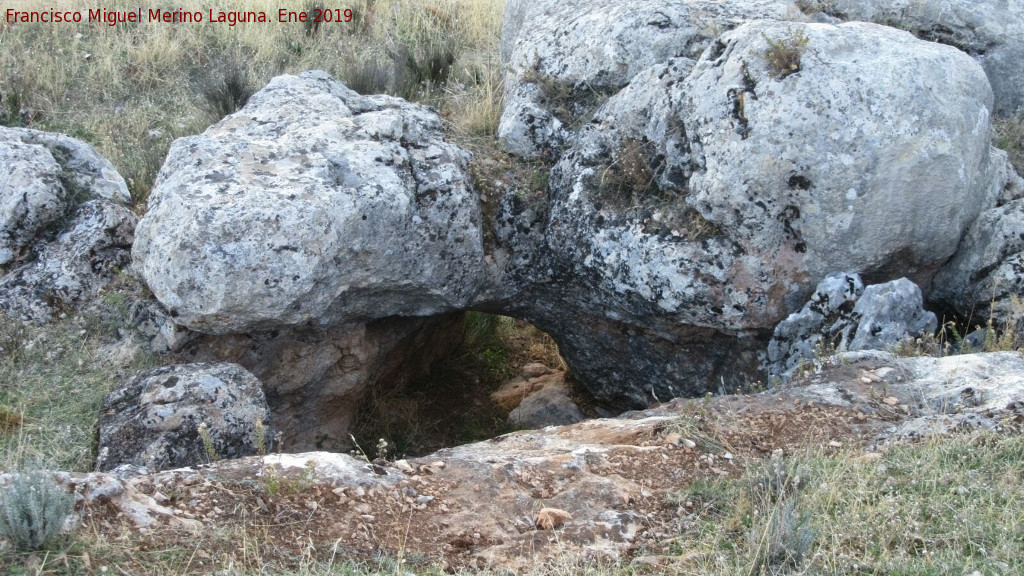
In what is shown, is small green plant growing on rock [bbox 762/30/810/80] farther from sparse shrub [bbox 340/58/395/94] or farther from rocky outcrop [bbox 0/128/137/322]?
rocky outcrop [bbox 0/128/137/322]

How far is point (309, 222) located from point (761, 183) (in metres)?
2.44

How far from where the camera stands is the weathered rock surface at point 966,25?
683cm

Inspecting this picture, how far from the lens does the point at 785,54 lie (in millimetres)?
5078

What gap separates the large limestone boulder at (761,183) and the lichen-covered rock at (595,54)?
468 millimetres

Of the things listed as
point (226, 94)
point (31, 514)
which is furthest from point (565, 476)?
point (226, 94)

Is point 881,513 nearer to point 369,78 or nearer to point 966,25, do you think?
point 966,25

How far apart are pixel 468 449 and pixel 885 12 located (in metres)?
4.77

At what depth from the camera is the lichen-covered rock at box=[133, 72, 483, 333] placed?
4875mm

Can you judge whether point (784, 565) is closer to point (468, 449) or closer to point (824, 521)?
point (824, 521)

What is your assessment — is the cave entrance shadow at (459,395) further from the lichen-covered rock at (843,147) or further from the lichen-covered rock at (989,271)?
the lichen-covered rock at (989,271)

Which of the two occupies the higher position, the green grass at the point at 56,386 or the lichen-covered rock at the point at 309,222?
the lichen-covered rock at the point at 309,222

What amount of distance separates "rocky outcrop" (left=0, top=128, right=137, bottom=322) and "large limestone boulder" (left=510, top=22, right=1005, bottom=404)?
2.73 meters

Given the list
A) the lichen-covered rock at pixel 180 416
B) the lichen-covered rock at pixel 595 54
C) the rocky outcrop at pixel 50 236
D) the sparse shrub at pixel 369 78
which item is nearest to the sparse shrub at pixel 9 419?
the lichen-covered rock at pixel 180 416

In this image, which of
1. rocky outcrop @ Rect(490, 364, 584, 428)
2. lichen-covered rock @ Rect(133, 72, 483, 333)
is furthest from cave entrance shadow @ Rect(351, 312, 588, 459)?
lichen-covered rock @ Rect(133, 72, 483, 333)
